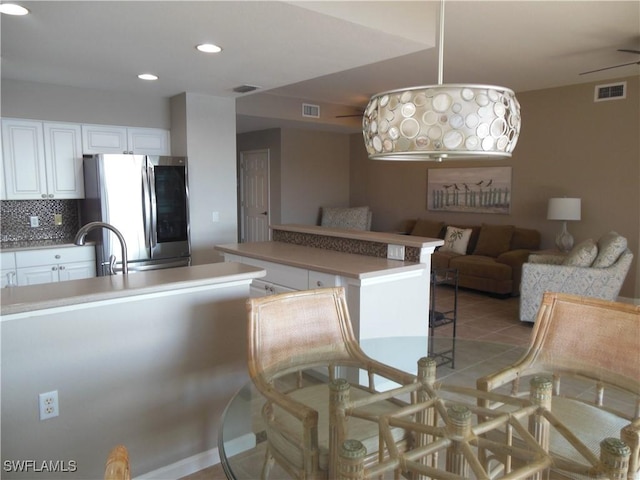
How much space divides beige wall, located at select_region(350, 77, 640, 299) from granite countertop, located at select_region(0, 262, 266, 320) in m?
5.09

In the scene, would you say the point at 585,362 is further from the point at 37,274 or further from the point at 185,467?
the point at 37,274

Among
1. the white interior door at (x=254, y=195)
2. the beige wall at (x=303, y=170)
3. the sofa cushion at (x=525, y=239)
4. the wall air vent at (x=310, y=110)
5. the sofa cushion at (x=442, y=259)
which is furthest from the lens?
the white interior door at (x=254, y=195)

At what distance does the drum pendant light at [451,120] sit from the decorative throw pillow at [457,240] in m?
5.56

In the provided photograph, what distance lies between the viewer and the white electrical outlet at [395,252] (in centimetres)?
306

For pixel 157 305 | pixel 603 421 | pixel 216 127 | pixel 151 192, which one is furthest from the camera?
pixel 216 127

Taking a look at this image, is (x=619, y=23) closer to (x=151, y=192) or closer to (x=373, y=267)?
(x=373, y=267)

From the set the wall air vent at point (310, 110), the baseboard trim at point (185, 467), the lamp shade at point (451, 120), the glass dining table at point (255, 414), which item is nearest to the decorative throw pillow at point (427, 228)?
the wall air vent at point (310, 110)

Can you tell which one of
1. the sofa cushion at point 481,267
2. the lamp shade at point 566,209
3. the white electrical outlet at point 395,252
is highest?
the lamp shade at point 566,209

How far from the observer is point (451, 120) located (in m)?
1.20

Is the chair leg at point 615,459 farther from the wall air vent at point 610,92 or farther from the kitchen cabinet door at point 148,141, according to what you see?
the wall air vent at point 610,92

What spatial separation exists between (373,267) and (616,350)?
1336 millimetres

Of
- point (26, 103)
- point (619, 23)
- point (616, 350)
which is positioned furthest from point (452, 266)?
point (26, 103)

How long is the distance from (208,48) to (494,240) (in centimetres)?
475

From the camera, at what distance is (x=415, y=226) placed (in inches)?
297
